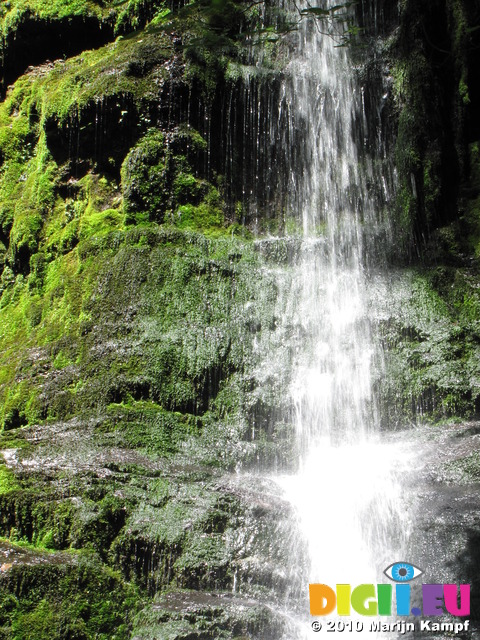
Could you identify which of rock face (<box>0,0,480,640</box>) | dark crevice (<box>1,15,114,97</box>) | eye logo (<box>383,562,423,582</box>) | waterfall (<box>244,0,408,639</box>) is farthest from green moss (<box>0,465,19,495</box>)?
dark crevice (<box>1,15,114,97</box>)

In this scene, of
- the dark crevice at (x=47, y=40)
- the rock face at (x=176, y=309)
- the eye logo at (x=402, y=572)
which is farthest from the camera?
the dark crevice at (x=47, y=40)

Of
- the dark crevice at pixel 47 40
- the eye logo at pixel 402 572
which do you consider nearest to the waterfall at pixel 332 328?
the eye logo at pixel 402 572

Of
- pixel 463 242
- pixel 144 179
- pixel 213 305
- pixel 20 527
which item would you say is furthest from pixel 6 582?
pixel 463 242

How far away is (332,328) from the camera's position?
625cm

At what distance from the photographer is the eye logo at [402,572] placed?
4.01 m

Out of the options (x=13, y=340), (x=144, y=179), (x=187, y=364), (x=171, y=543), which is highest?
(x=144, y=179)

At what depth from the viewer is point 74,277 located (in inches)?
263

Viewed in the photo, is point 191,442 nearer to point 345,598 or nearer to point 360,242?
point 345,598

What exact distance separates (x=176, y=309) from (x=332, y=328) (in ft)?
5.19

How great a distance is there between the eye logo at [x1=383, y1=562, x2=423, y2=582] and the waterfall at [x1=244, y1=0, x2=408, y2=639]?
108 millimetres

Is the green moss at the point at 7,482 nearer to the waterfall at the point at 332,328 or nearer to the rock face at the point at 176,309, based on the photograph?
the rock face at the point at 176,309

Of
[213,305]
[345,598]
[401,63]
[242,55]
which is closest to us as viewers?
[345,598]

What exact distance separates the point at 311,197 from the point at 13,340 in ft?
13.0

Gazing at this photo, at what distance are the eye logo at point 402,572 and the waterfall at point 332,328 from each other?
11cm
